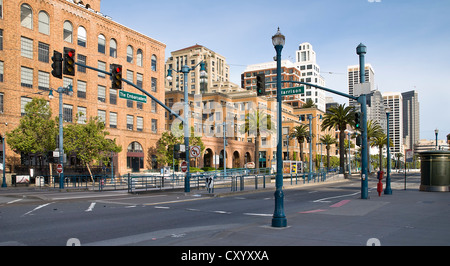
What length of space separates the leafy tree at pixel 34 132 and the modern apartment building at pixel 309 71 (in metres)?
138

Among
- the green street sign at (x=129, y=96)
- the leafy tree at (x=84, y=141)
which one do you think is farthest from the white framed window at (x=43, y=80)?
the green street sign at (x=129, y=96)

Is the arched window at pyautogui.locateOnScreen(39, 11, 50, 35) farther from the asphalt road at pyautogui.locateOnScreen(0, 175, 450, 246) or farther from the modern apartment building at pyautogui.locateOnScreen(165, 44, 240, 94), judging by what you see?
the modern apartment building at pyautogui.locateOnScreen(165, 44, 240, 94)

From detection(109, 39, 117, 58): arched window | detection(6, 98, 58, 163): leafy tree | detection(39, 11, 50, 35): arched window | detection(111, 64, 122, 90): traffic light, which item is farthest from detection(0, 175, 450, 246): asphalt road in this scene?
detection(109, 39, 117, 58): arched window

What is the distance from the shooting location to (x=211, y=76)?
6097 inches

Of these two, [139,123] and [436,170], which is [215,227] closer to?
[436,170]

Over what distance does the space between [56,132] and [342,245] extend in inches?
1486

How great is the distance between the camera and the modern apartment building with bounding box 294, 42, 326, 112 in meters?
171

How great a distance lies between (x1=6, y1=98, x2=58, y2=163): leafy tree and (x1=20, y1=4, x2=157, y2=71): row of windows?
11.1 metres

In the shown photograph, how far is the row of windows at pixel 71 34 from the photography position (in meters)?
44.6

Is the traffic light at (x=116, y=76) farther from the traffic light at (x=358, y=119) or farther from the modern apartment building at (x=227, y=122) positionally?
the modern apartment building at (x=227, y=122)

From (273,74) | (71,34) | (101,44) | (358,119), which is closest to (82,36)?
(71,34)

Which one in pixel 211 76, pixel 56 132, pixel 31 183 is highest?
pixel 211 76
